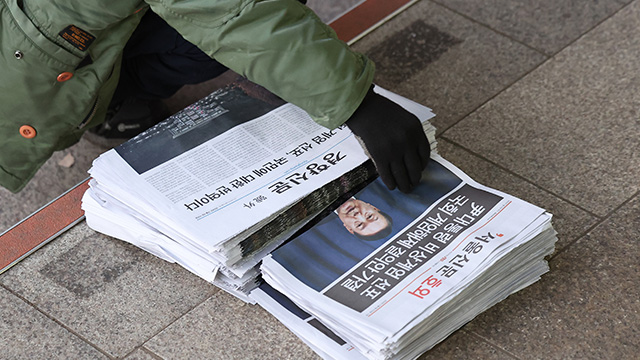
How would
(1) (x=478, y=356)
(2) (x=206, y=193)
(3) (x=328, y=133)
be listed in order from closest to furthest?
(1) (x=478, y=356) < (2) (x=206, y=193) < (3) (x=328, y=133)

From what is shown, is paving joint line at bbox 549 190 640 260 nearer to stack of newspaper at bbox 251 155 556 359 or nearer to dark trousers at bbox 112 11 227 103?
stack of newspaper at bbox 251 155 556 359

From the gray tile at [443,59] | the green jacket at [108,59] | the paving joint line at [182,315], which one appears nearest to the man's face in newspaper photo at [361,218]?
the green jacket at [108,59]

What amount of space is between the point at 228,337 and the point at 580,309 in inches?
23.0

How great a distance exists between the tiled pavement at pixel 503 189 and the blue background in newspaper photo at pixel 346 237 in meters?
0.12

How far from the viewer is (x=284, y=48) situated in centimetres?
121

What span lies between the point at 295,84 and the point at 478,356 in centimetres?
53

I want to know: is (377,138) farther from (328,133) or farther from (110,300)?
(110,300)

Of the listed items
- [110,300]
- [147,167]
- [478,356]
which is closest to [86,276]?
[110,300]

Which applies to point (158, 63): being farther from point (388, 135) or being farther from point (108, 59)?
point (388, 135)

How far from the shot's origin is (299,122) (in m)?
1.44

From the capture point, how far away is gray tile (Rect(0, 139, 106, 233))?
181cm

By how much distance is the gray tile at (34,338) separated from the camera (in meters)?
1.27

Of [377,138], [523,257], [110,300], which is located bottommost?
[110,300]

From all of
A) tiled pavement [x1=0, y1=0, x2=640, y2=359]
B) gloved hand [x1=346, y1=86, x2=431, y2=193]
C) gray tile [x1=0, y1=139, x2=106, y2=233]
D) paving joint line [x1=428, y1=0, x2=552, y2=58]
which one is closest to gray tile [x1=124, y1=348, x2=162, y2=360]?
tiled pavement [x1=0, y1=0, x2=640, y2=359]
